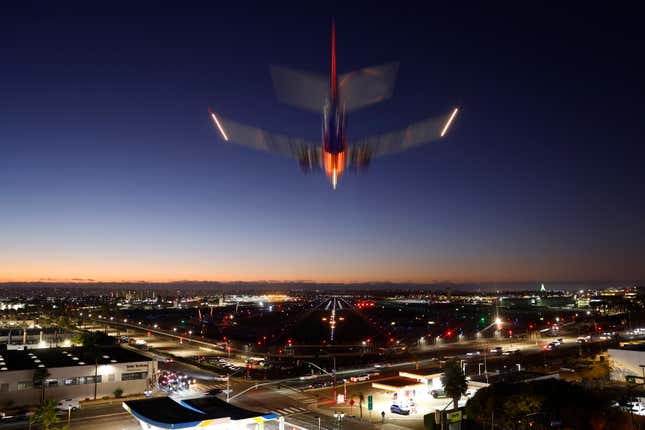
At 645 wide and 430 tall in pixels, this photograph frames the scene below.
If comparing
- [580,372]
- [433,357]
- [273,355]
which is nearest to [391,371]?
[433,357]

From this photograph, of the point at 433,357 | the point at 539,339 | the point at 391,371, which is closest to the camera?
the point at 391,371

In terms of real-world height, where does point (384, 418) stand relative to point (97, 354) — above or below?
below

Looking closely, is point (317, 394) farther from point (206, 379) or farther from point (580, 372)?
point (580, 372)

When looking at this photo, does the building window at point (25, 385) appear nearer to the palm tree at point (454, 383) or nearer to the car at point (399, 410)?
the car at point (399, 410)

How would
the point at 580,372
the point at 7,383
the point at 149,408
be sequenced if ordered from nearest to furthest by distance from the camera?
the point at 149,408
the point at 7,383
the point at 580,372

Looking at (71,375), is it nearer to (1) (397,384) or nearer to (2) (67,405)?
(2) (67,405)

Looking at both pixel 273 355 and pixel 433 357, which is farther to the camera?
pixel 273 355
